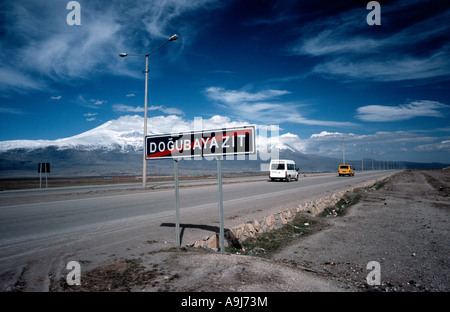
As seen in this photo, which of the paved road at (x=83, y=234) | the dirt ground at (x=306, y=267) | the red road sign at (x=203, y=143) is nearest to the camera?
the dirt ground at (x=306, y=267)

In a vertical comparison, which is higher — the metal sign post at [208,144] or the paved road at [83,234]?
the metal sign post at [208,144]

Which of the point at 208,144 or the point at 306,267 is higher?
the point at 208,144

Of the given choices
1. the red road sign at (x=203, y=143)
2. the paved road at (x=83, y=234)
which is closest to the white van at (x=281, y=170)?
the paved road at (x=83, y=234)

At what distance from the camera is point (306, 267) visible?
5.10m

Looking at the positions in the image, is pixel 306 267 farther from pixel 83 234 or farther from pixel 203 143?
pixel 83 234

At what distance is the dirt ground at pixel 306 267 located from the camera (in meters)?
3.59

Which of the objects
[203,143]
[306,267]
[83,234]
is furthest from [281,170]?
[203,143]

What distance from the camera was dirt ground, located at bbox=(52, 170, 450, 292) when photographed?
11.8ft

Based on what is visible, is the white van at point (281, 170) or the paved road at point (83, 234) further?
the white van at point (281, 170)

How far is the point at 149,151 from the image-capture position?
6160mm

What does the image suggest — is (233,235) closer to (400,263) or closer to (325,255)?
(325,255)

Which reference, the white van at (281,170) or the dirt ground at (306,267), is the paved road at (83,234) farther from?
the white van at (281,170)

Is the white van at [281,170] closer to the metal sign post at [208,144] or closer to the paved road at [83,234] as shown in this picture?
the paved road at [83,234]

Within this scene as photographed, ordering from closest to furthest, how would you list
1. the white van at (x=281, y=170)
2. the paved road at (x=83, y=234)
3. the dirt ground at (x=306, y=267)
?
the dirt ground at (x=306, y=267) → the paved road at (x=83, y=234) → the white van at (x=281, y=170)
